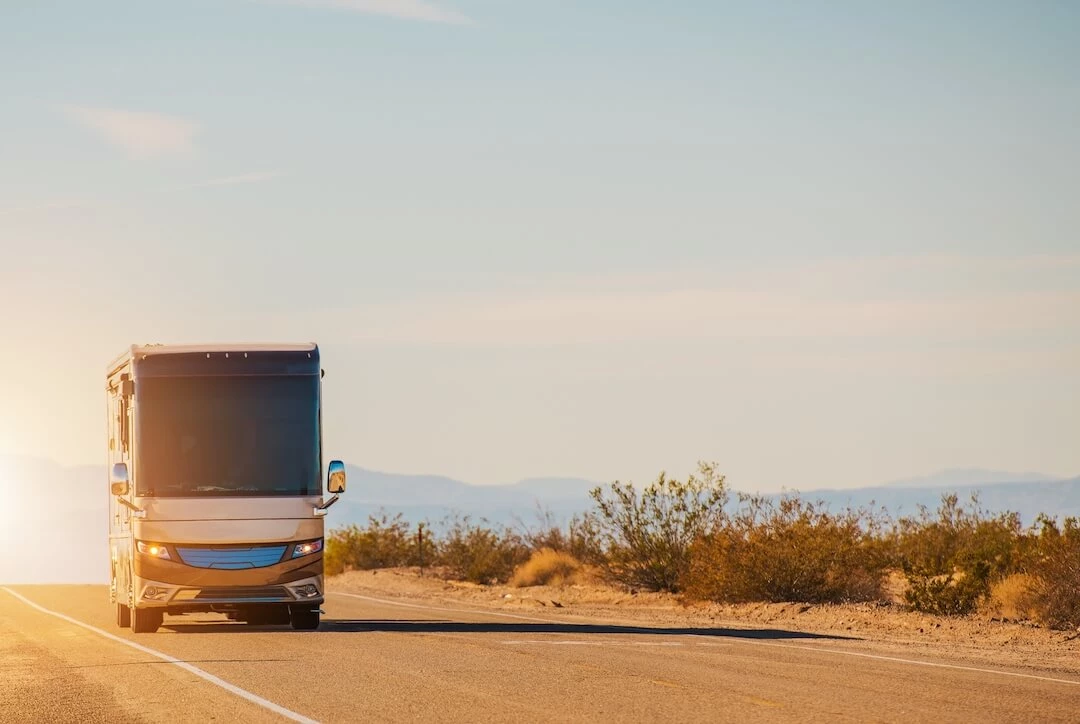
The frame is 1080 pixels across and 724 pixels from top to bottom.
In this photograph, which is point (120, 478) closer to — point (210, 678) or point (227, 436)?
point (227, 436)

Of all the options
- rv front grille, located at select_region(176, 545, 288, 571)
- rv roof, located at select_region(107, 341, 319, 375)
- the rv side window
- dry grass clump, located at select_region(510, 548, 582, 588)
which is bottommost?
dry grass clump, located at select_region(510, 548, 582, 588)

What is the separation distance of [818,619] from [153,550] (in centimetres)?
1092

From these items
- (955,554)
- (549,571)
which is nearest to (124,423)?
(955,554)

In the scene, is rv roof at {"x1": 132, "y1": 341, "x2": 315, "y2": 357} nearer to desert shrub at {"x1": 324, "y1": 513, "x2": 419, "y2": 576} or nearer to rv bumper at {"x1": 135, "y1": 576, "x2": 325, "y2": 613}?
rv bumper at {"x1": 135, "y1": 576, "x2": 325, "y2": 613}

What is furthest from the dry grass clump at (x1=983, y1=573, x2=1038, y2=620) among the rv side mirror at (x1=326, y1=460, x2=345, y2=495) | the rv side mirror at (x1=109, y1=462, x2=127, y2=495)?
the rv side mirror at (x1=109, y1=462, x2=127, y2=495)

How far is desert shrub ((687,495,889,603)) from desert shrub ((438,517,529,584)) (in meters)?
11.7

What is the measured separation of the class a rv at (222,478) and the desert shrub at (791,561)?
31.9 ft

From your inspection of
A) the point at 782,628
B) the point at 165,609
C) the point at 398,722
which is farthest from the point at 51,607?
the point at 398,722

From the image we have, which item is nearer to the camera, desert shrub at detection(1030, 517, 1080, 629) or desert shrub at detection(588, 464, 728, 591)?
desert shrub at detection(1030, 517, 1080, 629)

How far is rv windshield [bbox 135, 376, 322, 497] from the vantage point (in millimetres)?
20359

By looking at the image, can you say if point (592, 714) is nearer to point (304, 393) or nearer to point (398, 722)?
point (398, 722)

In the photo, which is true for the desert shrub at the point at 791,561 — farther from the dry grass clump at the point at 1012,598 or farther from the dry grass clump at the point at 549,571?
the dry grass clump at the point at 549,571

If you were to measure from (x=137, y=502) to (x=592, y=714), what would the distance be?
951 cm

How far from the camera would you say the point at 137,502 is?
20.2 meters
